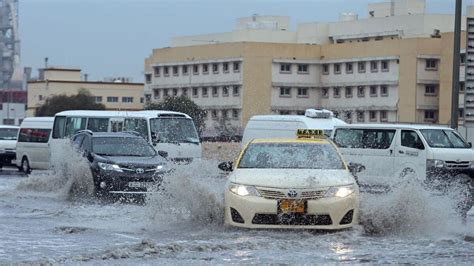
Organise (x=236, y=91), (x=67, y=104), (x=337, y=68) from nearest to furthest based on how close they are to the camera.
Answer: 1. (x=337, y=68)
2. (x=236, y=91)
3. (x=67, y=104)

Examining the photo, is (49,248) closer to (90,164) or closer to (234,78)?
(90,164)

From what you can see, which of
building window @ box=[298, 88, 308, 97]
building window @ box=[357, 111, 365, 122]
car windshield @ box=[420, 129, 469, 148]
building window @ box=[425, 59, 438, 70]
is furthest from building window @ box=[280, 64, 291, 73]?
car windshield @ box=[420, 129, 469, 148]

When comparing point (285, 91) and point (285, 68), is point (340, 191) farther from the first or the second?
point (285, 91)

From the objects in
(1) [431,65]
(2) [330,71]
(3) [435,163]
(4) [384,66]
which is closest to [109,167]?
(3) [435,163]

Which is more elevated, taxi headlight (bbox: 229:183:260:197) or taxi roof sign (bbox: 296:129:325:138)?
taxi roof sign (bbox: 296:129:325:138)

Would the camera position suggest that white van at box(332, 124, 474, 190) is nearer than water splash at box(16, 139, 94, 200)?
No

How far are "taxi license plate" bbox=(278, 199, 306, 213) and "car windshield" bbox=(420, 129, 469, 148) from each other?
1244cm

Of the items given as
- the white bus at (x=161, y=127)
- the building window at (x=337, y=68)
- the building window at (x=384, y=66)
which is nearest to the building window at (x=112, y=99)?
the building window at (x=337, y=68)

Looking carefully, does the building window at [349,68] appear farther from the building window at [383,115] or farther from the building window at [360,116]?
the building window at [383,115]

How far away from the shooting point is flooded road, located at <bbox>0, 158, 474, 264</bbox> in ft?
41.5

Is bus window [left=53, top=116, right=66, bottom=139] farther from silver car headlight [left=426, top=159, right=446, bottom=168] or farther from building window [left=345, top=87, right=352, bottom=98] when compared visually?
→ building window [left=345, top=87, right=352, bottom=98]

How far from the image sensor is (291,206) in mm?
14820

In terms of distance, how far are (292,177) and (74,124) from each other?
21933 mm

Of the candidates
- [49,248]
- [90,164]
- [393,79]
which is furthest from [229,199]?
[393,79]
